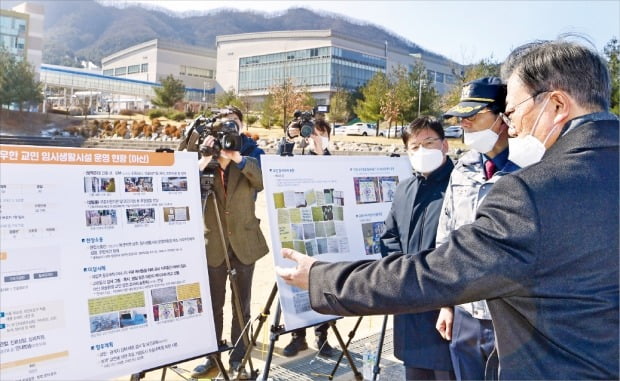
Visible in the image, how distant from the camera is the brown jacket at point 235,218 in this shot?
375 centimetres

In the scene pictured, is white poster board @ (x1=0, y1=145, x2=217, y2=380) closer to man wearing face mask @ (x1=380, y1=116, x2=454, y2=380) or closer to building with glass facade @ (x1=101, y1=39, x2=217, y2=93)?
man wearing face mask @ (x1=380, y1=116, x2=454, y2=380)

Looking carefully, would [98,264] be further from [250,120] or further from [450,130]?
[250,120]

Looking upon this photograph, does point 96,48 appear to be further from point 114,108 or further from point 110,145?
point 110,145

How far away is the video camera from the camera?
131 inches

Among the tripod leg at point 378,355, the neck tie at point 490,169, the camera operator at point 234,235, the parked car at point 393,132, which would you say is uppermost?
the parked car at point 393,132

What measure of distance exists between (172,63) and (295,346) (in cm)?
8650

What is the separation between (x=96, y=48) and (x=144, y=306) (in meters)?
216

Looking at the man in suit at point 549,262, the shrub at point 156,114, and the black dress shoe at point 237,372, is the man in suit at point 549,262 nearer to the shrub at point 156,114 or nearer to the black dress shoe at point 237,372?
the black dress shoe at point 237,372

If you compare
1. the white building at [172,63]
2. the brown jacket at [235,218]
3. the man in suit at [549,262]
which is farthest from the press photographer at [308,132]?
the white building at [172,63]

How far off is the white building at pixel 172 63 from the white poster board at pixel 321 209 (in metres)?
78.7

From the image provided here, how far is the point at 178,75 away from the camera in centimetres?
8544

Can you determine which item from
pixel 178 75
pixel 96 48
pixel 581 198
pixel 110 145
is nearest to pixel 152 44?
pixel 178 75

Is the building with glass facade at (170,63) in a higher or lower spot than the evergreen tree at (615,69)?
higher

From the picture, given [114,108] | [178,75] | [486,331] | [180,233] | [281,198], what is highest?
[178,75]
